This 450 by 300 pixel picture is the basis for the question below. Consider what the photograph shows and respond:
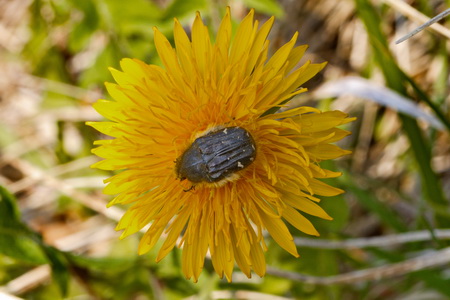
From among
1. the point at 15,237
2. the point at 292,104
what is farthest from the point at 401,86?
the point at 15,237

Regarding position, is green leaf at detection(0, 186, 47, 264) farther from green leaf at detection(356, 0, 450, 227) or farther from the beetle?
green leaf at detection(356, 0, 450, 227)

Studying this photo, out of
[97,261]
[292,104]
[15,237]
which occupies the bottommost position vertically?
[97,261]

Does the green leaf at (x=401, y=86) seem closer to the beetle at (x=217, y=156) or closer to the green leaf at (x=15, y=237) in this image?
the beetle at (x=217, y=156)

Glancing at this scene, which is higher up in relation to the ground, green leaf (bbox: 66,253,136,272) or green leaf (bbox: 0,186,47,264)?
green leaf (bbox: 0,186,47,264)

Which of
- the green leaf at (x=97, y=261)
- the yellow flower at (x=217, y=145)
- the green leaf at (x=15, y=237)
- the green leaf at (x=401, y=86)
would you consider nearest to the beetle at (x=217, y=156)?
the yellow flower at (x=217, y=145)

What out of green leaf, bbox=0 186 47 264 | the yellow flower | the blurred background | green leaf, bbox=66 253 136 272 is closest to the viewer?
the yellow flower

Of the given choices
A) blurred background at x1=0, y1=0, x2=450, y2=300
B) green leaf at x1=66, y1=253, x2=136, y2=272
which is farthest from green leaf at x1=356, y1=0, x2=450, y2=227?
green leaf at x1=66, y1=253, x2=136, y2=272

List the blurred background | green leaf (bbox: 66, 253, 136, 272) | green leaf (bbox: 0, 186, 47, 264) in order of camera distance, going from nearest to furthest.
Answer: green leaf (bbox: 0, 186, 47, 264) < green leaf (bbox: 66, 253, 136, 272) < the blurred background

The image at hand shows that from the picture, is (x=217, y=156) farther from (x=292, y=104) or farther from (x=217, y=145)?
(x=292, y=104)
